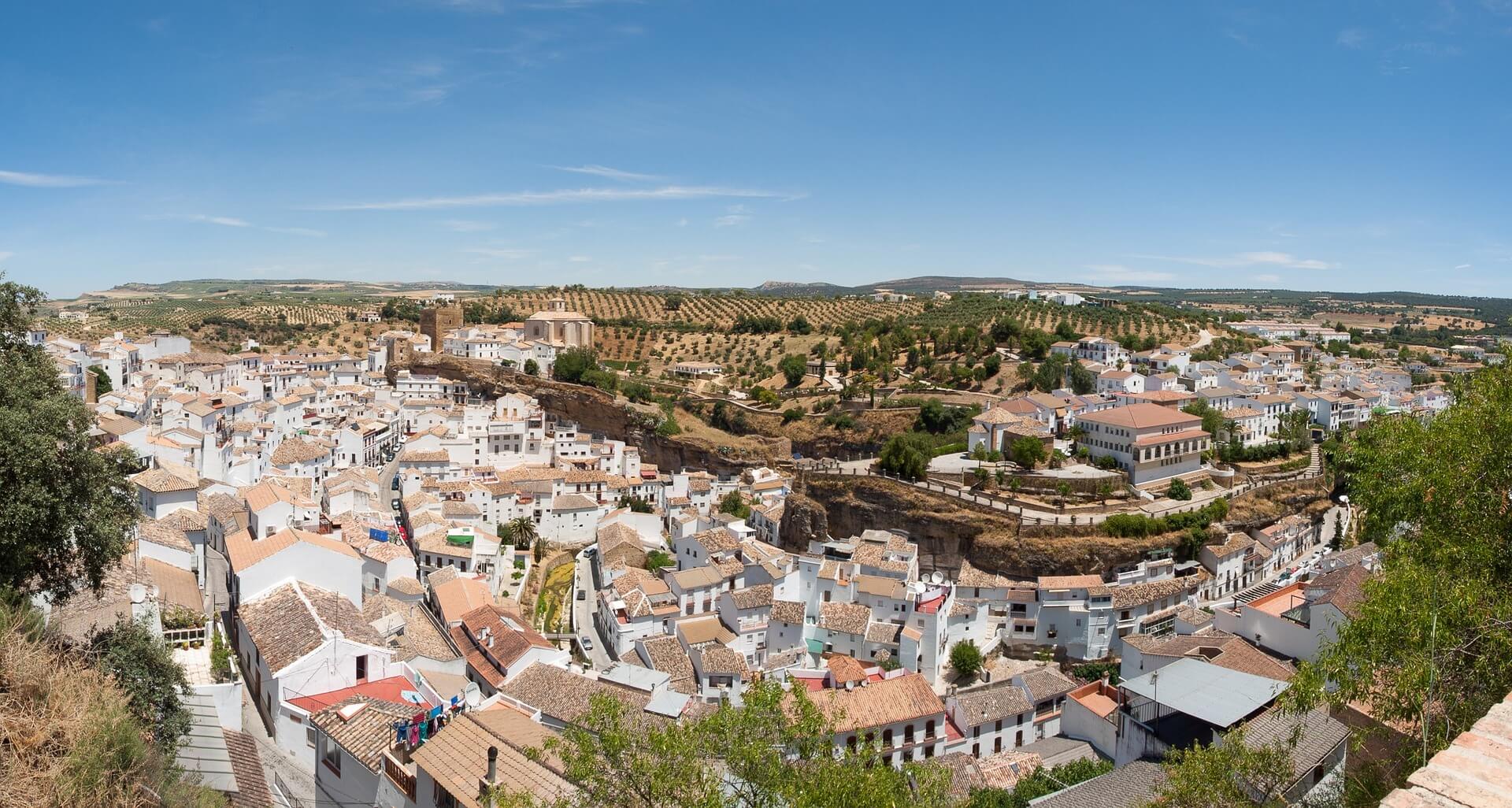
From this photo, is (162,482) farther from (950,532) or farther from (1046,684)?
(950,532)

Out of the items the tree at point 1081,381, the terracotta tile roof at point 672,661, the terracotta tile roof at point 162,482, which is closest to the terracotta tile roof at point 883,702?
the terracotta tile roof at point 672,661

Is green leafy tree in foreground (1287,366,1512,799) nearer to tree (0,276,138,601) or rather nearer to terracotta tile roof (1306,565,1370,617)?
terracotta tile roof (1306,565,1370,617)

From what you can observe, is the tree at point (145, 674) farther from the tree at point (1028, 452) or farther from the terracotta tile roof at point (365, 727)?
the tree at point (1028, 452)

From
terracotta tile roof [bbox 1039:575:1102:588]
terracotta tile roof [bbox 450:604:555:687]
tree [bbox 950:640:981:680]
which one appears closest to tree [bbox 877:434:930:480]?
terracotta tile roof [bbox 1039:575:1102:588]

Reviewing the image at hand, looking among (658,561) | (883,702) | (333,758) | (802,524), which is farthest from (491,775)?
(802,524)

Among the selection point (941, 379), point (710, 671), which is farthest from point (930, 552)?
point (941, 379)
